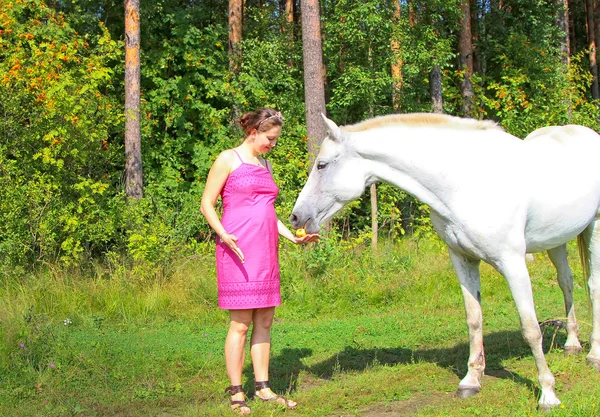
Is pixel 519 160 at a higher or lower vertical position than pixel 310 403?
higher

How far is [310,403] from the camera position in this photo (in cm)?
477

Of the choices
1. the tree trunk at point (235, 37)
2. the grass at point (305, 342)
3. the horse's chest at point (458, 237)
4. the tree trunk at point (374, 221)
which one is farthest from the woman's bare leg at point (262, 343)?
the tree trunk at point (235, 37)

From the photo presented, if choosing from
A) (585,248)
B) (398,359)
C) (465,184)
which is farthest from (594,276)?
(465,184)

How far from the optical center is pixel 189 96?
1445 centimetres

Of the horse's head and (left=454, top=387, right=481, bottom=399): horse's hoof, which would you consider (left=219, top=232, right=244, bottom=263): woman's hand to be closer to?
the horse's head

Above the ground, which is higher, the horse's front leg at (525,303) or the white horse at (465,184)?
the white horse at (465,184)

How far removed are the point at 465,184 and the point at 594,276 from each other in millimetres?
2051

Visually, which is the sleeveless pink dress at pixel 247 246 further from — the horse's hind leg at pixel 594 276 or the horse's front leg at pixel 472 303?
the horse's hind leg at pixel 594 276

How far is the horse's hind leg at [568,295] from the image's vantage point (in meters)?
5.95

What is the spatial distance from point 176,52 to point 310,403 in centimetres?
1143

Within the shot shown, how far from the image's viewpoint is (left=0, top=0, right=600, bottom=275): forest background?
9281 mm

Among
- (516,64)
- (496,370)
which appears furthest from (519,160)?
(516,64)

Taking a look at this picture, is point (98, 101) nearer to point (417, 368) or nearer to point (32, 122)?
point (32, 122)

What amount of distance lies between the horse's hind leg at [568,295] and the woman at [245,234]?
2.92 meters
